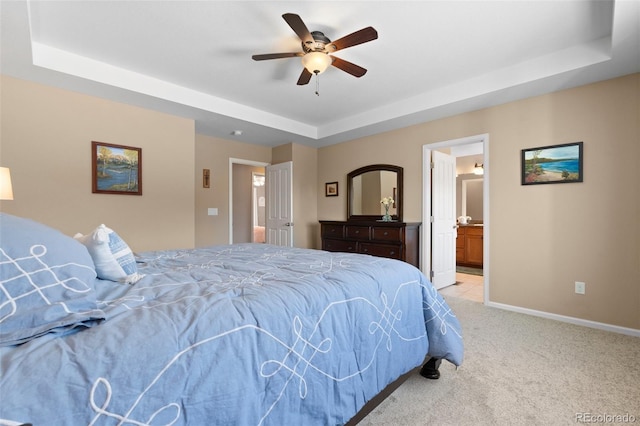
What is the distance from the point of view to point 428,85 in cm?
342

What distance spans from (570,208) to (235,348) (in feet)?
11.7

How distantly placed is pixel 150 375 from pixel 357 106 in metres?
3.97

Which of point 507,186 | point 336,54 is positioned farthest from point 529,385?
point 336,54

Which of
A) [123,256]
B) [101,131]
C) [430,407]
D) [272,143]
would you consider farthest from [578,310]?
[101,131]

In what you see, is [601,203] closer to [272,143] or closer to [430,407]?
[430,407]

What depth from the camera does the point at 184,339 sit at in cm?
87

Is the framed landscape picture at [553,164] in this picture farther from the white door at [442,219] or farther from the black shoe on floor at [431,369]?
the black shoe on floor at [431,369]

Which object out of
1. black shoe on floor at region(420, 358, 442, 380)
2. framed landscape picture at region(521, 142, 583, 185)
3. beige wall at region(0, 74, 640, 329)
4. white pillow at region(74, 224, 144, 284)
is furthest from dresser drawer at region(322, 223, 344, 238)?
white pillow at region(74, 224, 144, 284)

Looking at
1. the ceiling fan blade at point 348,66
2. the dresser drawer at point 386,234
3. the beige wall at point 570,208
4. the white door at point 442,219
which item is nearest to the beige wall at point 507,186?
the beige wall at point 570,208

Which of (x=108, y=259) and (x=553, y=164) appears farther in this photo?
(x=553, y=164)

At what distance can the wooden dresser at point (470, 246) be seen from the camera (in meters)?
5.78

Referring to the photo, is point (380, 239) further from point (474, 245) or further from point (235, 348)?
point (235, 348)

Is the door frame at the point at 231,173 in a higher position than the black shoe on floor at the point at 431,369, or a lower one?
higher

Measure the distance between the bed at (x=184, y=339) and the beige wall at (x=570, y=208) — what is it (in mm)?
2403
